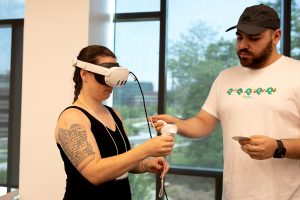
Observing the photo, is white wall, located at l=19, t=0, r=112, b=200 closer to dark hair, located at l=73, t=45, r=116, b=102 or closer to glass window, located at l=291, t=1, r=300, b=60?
Result: dark hair, located at l=73, t=45, r=116, b=102

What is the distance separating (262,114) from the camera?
1515mm

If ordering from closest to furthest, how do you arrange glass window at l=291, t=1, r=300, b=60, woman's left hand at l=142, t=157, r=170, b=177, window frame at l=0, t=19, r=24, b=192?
woman's left hand at l=142, t=157, r=170, b=177 → glass window at l=291, t=1, r=300, b=60 → window frame at l=0, t=19, r=24, b=192

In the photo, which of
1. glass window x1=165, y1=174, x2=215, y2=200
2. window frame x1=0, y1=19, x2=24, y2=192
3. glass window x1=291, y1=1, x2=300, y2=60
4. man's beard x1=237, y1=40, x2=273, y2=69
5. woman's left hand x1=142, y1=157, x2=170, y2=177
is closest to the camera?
woman's left hand x1=142, y1=157, x2=170, y2=177

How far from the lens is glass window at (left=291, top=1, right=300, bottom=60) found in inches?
107

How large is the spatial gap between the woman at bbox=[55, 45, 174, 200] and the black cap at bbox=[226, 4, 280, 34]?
0.69 m

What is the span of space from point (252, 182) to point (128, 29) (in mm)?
2086

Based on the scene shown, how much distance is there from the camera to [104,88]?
1.39m

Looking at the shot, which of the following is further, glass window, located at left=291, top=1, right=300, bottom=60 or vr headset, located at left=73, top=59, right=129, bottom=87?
glass window, located at left=291, top=1, right=300, bottom=60

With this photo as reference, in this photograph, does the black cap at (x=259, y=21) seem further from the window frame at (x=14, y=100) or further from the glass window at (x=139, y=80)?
the window frame at (x=14, y=100)

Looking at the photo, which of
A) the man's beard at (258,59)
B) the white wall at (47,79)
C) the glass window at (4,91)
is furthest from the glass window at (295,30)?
the glass window at (4,91)

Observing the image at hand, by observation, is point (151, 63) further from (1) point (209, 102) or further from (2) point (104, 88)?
(2) point (104, 88)

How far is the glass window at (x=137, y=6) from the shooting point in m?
3.02

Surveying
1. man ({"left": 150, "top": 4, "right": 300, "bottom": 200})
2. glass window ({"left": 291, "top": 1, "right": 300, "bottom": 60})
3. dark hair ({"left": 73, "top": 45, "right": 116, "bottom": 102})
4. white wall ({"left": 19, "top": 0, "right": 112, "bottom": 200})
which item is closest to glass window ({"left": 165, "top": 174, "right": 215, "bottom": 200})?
white wall ({"left": 19, "top": 0, "right": 112, "bottom": 200})

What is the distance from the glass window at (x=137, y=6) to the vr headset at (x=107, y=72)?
6.00 ft
